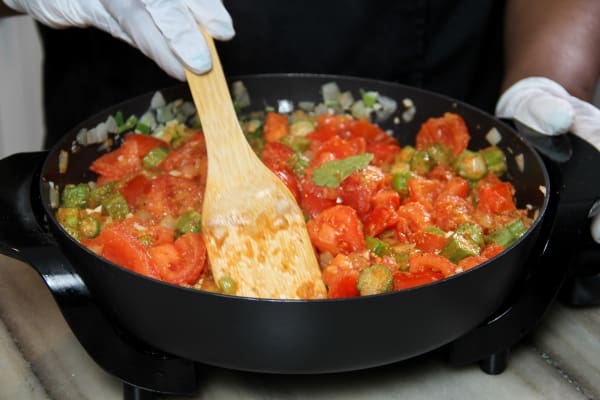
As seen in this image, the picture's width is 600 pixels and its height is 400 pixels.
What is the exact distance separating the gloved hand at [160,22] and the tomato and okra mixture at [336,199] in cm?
27

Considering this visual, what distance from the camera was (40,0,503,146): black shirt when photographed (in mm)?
2230

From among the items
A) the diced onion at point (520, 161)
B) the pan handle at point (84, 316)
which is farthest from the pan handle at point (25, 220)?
the diced onion at point (520, 161)

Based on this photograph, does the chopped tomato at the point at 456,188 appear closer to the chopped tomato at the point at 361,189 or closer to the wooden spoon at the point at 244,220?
the chopped tomato at the point at 361,189

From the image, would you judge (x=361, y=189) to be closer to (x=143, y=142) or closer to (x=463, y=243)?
(x=463, y=243)

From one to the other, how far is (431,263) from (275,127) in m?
0.75

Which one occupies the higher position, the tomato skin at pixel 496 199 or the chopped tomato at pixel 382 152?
the tomato skin at pixel 496 199

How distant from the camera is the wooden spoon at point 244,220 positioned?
4.86ft

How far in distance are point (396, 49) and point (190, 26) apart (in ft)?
2.98

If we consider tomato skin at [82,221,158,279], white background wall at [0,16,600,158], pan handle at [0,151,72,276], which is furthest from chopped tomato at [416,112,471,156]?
white background wall at [0,16,600,158]

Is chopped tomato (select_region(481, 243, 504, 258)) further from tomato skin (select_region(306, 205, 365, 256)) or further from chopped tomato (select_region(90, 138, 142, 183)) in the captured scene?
chopped tomato (select_region(90, 138, 142, 183))

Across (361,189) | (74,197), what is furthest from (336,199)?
(74,197)

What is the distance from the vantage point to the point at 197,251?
61.9 inches

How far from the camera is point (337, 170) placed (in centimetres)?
179

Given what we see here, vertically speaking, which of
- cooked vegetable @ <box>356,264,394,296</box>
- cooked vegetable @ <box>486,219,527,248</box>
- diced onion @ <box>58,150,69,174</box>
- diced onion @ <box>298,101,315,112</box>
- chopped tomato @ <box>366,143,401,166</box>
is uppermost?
diced onion @ <box>58,150,69,174</box>
